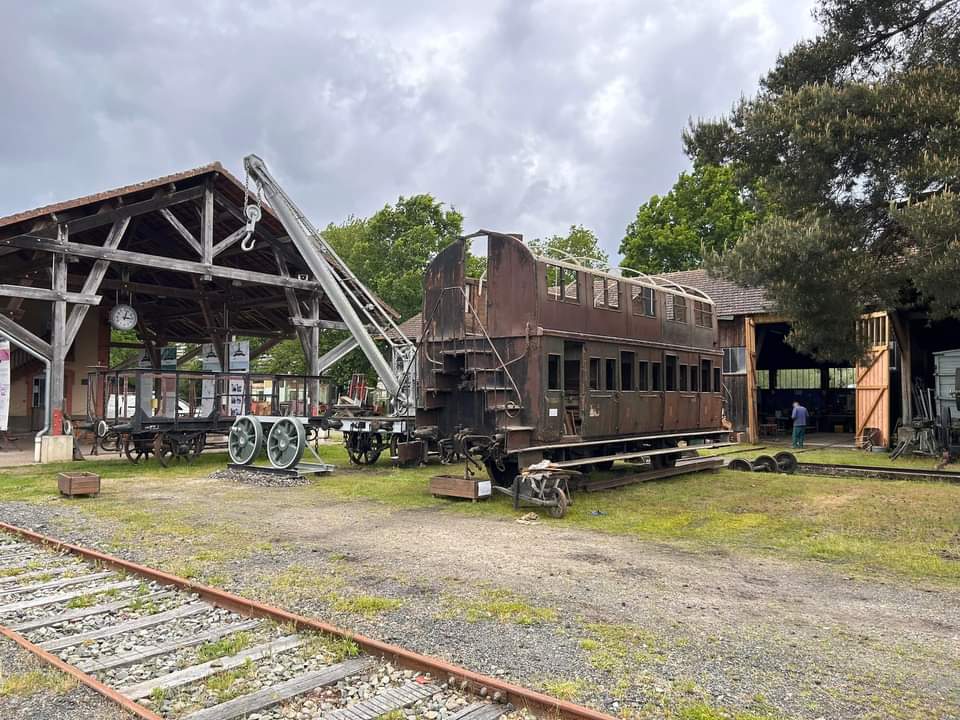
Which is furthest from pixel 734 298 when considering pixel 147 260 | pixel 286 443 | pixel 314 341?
pixel 147 260

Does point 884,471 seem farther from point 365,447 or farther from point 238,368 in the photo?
point 238,368

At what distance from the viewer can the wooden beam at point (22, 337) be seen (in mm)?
16203

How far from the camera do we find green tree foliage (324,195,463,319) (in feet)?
130

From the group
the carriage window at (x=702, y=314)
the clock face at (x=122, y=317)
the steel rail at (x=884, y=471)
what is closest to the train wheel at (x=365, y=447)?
the carriage window at (x=702, y=314)

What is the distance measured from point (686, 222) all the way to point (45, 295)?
3491 centimetres

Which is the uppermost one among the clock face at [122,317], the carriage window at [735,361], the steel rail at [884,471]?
the clock face at [122,317]

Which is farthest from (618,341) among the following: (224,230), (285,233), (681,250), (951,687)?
(681,250)

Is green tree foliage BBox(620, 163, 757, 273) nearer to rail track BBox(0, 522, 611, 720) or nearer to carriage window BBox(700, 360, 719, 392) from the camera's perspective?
carriage window BBox(700, 360, 719, 392)

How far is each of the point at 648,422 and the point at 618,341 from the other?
1.86 meters

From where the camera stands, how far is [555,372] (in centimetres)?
1166

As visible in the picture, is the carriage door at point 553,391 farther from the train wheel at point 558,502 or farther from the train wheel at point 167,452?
the train wheel at point 167,452

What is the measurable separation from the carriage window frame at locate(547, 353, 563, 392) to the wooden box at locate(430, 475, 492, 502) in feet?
6.17

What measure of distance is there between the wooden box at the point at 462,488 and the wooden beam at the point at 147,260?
10618 mm

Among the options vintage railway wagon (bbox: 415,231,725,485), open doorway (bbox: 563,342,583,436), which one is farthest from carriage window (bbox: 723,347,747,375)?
open doorway (bbox: 563,342,583,436)
